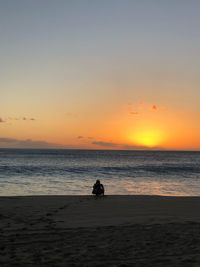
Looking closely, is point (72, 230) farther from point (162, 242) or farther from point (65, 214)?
point (65, 214)

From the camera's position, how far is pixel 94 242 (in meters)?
9.35

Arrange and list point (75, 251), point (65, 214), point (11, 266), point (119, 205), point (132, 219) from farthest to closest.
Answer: point (119, 205) < point (65, 214) < point (132, 219) < point (75, 251) < point (11, 266)

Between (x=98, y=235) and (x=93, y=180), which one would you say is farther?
(x=93, y=180)

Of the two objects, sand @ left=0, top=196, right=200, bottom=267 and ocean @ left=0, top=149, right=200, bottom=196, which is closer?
sand @ left=0, top=196, right=200, bottom=267

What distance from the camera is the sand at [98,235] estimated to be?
7.97 m

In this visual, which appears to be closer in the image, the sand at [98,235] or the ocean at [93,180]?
the sand at [98,235]

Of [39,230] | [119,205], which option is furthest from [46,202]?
[39,230]

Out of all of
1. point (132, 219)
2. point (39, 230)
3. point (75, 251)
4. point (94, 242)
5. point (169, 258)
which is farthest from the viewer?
point (132, 219)

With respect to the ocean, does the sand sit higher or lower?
higher

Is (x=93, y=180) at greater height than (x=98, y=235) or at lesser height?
lesser

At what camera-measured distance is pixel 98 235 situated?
33.6 feet

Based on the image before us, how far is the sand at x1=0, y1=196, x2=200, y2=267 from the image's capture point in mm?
7969

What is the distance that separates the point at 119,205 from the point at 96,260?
9897 mm

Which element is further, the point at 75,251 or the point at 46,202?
the point at 46,202
